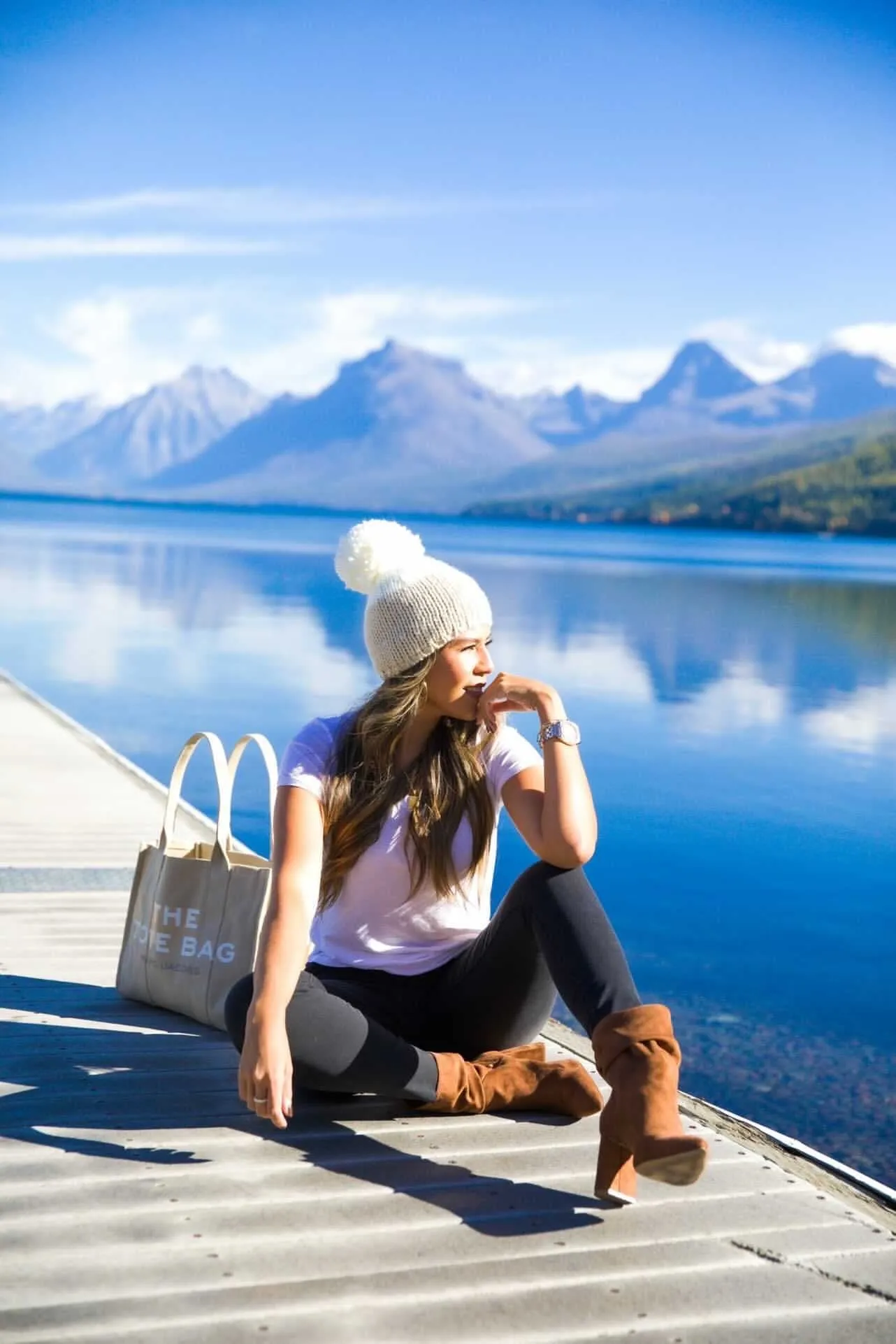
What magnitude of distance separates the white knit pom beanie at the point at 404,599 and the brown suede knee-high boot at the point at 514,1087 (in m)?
0.91

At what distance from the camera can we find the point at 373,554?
3.54 m

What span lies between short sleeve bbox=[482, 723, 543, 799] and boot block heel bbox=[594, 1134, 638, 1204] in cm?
87

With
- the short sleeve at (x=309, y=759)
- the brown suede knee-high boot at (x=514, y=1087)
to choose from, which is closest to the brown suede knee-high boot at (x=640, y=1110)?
the brown suede knee-high boot at (x=514, y=1087)

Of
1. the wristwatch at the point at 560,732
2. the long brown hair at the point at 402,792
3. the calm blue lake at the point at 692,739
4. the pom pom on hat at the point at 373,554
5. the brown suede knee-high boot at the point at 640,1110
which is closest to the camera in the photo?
the brown suede knee-high boot at the point at 640,1110

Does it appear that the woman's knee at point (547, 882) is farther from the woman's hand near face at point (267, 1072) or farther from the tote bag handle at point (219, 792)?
the tote bag handle at point (219, 792)

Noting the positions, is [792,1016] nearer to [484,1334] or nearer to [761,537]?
[484,1334]

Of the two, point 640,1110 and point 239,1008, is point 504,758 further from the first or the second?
point 640,1110

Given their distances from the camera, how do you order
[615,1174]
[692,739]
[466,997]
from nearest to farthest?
[615,1174], [466,997], [692,739]

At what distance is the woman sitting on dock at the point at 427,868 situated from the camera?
317 cm

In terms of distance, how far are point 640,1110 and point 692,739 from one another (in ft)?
41.8

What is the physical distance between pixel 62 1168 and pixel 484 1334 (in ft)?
3.34

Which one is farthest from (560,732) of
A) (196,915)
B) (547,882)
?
(196,915)

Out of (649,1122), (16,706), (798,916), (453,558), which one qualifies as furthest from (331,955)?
(453,558)

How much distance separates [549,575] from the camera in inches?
1994
